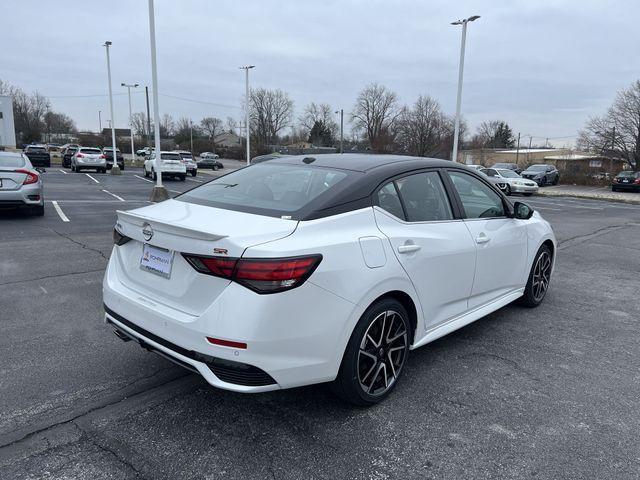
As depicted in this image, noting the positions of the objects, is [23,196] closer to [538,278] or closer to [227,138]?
[538,278]

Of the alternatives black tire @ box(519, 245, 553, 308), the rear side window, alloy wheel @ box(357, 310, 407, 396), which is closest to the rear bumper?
alloy wheel @ box(357, 310, 407, 396)

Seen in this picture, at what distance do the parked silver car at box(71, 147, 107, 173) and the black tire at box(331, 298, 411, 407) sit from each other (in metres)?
31.0

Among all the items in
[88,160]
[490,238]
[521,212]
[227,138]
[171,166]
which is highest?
[227,138]

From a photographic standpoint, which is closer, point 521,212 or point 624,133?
point 521,212

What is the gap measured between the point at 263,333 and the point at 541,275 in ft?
12.6

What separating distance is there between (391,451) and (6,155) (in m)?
10.8

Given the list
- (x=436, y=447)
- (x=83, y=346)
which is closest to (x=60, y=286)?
(x=83, y=346)

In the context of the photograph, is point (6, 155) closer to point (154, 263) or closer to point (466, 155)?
point (154, 263)

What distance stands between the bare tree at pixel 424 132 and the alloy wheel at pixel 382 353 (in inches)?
2035

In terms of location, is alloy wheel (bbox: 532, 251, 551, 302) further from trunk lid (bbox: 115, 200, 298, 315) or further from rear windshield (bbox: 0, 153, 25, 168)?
rear windshield (bbox: 0, 153, 25, 168)

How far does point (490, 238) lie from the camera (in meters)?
3.96

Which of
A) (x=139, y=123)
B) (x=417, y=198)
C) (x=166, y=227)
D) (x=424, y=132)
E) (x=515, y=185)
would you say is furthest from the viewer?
(x=139, y=123)

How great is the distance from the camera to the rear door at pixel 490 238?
12.6 ft

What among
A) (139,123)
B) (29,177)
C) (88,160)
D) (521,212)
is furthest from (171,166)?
(139,123)
